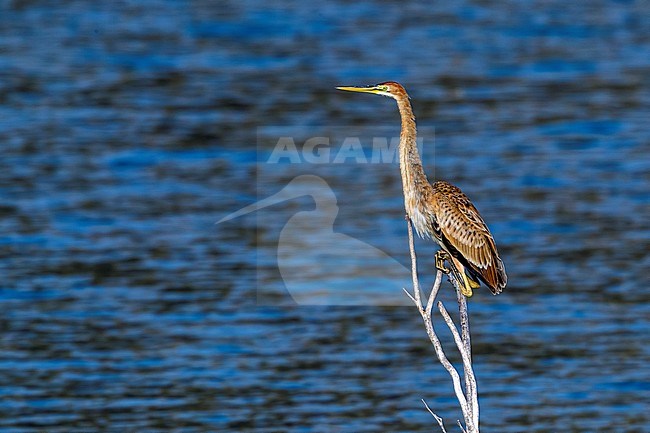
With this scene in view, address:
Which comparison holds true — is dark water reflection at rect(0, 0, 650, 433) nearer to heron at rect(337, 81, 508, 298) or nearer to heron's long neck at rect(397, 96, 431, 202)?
heron at rect(337, 81, 508, 298)

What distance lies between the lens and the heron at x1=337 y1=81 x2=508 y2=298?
23.0 ft

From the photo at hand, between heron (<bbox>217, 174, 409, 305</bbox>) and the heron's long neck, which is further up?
the heron's long neck

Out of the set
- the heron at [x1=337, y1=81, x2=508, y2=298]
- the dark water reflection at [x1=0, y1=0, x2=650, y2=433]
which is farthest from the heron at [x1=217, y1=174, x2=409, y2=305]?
the heron at [x1=337, y1=81, x2=508, y2=298]

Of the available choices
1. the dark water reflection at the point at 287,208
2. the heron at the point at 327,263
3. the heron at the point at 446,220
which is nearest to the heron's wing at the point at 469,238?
the heron at the point at 446,220

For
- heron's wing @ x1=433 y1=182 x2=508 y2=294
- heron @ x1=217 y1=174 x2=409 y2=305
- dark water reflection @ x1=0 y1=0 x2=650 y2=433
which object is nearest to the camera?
heron's wing @ x1=433 y1=182 x2=508 y2=294

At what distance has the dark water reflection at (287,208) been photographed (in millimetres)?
10148

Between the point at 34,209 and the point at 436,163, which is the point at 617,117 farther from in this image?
the point at 34,209

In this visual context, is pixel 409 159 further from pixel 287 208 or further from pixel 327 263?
pixel 287 208

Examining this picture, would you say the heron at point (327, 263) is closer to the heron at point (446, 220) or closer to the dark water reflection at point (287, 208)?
the dark water reflection at point (287, 208)

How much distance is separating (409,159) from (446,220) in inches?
15.0

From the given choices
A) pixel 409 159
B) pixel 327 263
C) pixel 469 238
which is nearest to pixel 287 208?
pixel 327 263

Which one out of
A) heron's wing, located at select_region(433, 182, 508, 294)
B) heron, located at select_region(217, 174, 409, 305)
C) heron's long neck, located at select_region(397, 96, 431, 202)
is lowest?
heron, located at select_region(217, 174, 409, 305)

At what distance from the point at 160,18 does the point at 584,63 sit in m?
7.32

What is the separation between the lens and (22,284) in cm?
1208
